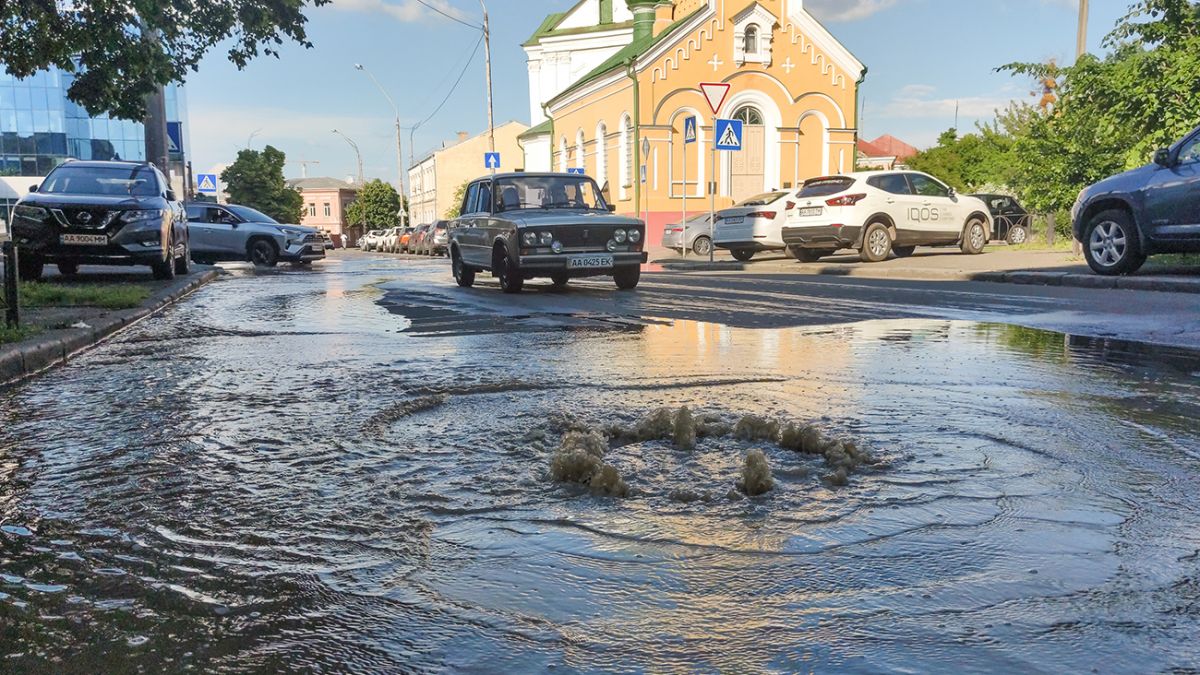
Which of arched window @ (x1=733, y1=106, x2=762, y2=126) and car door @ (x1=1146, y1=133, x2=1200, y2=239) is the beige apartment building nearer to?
arched window @ (x1=733, y1=106, x2=762, y2=126)

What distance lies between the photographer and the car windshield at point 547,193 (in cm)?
1377

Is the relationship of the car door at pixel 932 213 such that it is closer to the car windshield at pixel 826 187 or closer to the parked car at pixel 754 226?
the car windshield at pixel 826 187

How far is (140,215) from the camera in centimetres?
1341

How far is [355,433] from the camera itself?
4324 millimetres

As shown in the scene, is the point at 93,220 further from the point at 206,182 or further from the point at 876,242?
the point at 206,182

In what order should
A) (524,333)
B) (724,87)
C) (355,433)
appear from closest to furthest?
(355,433) → (524,333) → (724,87)

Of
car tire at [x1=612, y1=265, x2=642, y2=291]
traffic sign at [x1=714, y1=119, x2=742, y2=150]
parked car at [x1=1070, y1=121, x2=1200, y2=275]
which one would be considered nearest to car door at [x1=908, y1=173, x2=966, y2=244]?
traffic sign at [x1=714, y1=119, x2=742, y2=150]

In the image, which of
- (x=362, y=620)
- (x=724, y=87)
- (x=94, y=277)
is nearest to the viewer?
(x=362, y=620)

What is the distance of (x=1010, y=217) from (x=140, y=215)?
21346 millimetres

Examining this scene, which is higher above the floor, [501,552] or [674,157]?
[674,157]

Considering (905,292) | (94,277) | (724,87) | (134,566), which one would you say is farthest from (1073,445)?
(724,87)

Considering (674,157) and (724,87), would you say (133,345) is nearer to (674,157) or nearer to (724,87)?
(724,87)

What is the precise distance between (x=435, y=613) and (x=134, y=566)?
37.2 inches

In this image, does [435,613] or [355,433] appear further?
[355,433]
